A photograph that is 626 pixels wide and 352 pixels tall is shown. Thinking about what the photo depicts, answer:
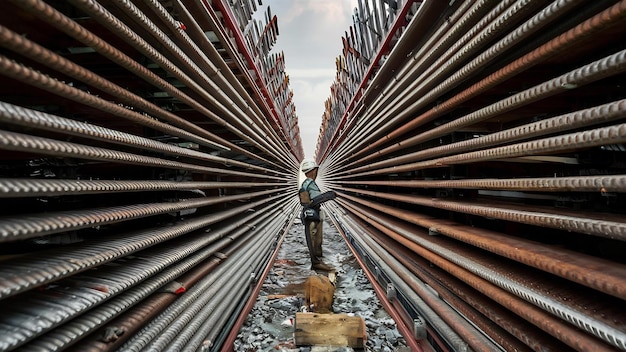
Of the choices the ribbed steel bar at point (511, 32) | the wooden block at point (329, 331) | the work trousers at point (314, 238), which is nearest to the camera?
the ribbed steel bar at point (511, 32)

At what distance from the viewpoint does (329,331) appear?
8.33 feet

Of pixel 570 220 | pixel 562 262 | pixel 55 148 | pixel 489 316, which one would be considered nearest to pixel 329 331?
pixel 489 316

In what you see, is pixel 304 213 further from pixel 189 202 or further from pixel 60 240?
pixel 60 240

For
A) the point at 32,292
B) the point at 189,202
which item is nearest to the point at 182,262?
the point at 189,202

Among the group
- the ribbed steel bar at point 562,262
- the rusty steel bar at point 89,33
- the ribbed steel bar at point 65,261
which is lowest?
the ribbed steel bar at point 562,262

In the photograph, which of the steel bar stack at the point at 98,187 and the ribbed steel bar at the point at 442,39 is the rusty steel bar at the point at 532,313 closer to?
the ribbed steel bar at the point at 442,39

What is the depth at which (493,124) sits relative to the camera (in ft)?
6.24

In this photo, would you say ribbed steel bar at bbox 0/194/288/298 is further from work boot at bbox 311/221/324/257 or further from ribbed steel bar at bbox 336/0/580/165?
work boot at bbox 311/221/324/257

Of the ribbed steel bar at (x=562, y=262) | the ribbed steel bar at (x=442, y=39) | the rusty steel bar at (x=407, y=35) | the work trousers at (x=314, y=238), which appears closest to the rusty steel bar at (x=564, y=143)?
the ribbed steel bar at (x=562, y=262)

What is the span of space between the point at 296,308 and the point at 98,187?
8.58 ft

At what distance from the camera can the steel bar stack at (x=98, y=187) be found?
0.89 meters

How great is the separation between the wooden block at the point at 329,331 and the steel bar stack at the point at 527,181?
372 mm

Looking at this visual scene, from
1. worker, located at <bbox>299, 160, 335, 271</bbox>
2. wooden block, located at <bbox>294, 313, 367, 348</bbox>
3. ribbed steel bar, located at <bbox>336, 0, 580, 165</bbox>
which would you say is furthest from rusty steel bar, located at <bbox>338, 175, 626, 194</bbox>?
worker, located at <bbox>299, 160, 335, 271</bbox>

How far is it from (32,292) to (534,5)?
1938mm
